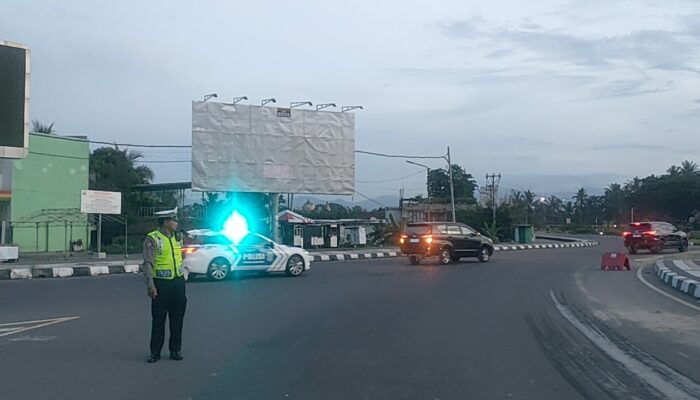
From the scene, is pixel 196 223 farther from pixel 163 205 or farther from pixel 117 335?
pixel 117 335

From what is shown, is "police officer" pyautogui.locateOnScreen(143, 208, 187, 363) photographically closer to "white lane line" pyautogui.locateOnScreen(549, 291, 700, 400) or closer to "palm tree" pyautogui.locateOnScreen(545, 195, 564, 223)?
"white lane line" pyautogui.locateOnScreen(549, 291, 700, 400)

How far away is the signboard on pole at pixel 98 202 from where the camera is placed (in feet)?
116

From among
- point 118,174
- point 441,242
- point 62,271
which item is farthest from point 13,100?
point 118,174

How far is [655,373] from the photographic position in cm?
841

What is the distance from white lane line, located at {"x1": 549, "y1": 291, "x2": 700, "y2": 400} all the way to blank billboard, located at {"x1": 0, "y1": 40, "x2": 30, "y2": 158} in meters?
23.0

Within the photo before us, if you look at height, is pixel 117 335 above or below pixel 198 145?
below

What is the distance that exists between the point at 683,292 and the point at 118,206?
87.8 feet

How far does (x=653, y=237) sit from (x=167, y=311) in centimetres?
3389

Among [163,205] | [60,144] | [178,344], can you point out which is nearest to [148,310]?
[178,344]

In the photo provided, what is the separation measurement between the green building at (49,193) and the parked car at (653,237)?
96.7 feet

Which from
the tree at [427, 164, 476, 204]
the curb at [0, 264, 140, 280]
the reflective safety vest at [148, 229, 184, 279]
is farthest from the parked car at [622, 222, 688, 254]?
the tree at [427, 164, 476, 204]

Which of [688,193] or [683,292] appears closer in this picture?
[683,292]

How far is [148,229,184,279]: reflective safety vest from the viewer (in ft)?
29.9

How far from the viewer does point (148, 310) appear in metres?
14.1
